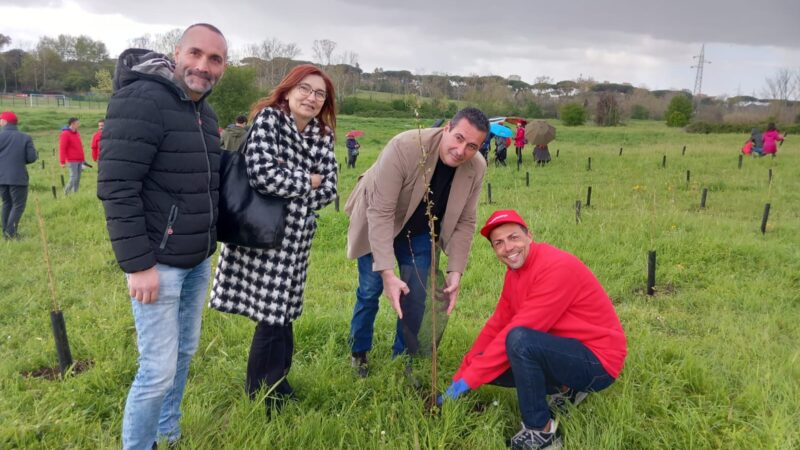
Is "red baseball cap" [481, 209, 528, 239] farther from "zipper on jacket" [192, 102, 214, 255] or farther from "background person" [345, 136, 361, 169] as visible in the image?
"background person" [345, 136, 361, 169]

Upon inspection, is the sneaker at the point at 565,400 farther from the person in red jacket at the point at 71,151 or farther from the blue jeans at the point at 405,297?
the person in red jacket at the point at 71,151

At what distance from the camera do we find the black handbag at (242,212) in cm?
239

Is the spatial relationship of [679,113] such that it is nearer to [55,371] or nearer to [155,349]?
[55,371]

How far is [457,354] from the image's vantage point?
3.45 meters

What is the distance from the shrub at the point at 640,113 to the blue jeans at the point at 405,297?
211ft

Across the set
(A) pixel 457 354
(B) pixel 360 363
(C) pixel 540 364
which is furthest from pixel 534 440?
(B) pixel 360 363

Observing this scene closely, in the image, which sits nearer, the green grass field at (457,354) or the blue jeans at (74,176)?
the green grass field at (457,354)

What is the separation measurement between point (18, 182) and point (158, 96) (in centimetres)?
702

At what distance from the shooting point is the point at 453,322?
4.08 m

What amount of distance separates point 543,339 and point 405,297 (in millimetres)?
884

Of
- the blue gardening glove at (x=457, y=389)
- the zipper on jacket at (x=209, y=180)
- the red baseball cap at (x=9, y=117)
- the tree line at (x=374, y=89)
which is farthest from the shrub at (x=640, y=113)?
the zipper on jacket at (x=209, y=180)

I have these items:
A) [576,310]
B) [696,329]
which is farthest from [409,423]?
[696,329]

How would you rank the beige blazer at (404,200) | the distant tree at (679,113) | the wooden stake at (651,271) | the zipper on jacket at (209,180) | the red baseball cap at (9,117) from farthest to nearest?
1. the distant tree at (679,113)
2. the red baseball cap at (9,117)
3. the wooden stake at (651,271)
4. the beige blazer at (404,200)
5. the zipper on jacket at (209,180)

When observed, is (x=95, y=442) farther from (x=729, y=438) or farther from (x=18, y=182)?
(x=18, y=182)
